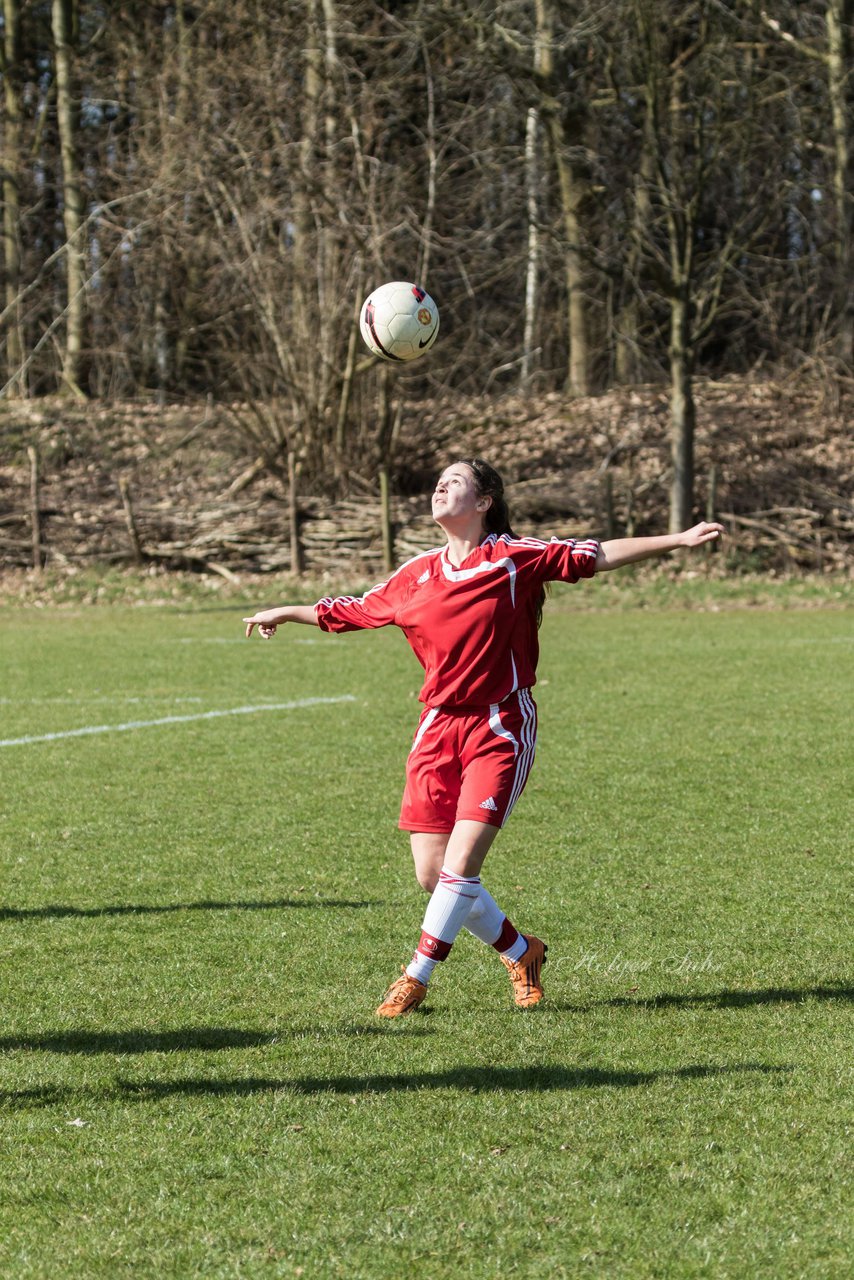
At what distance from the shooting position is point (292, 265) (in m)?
25.4

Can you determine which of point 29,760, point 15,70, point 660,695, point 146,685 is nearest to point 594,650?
point 660,695

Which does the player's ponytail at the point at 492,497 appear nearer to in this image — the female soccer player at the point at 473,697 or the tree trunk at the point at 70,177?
the female soccer player at the point at 473,697

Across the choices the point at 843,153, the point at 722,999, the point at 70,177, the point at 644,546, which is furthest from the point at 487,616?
the point at 70,177

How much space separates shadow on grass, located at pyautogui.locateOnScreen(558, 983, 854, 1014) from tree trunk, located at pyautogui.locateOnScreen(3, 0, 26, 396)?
31406 millimetres

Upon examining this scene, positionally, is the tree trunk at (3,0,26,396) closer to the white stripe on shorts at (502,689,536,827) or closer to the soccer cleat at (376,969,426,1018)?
the white stripe on shorts at (502,689,536,827)

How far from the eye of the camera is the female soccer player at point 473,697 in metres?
4.85

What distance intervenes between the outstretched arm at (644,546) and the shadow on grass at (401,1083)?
5.04ft

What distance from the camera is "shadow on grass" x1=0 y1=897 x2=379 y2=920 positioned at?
6.17 meters

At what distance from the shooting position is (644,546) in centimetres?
477

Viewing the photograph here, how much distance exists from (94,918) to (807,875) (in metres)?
3.11

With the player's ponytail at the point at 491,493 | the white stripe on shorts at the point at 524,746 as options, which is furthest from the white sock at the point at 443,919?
the player's ponytail at the point at 491,493

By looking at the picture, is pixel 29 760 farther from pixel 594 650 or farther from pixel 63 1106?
pixel 594 650

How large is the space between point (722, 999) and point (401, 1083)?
1309 mm

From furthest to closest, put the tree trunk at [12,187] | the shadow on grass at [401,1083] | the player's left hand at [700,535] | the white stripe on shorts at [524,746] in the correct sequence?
1. the tree trunk at [12,187]
2. the white stripe on shorts at [524,746]
3. the player's left hand at [700,535]
4. the shadow on grass at [401,1083]
